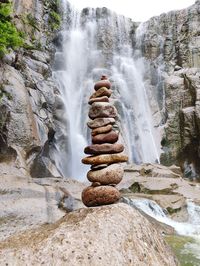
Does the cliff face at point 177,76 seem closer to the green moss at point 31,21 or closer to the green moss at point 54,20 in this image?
the green moss at point 54,20

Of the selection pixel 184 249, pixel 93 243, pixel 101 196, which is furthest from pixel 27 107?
pixel 93 243

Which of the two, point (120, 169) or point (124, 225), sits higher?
point (120, 169)

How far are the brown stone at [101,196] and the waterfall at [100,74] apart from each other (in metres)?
19.8

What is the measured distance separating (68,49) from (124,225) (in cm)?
3364

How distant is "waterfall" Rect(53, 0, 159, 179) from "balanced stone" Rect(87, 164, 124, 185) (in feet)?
64.5

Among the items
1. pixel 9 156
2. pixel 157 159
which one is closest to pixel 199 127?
pixel 157 159

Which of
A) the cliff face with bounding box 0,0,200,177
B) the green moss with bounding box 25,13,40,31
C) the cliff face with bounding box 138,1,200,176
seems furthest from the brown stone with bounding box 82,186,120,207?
the green moss with bounding box 25,13,40,31

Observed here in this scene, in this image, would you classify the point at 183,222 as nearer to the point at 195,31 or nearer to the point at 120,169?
the point at 120,169

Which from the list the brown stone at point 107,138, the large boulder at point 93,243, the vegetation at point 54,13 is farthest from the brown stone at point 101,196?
the vegetation at point 54,13

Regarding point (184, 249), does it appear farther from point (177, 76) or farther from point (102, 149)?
point (177, 76)

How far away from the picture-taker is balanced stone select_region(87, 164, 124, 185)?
7734mm

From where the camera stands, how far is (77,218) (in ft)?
21.9

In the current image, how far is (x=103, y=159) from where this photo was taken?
25.7 feet

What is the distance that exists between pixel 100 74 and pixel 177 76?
8.12 m
